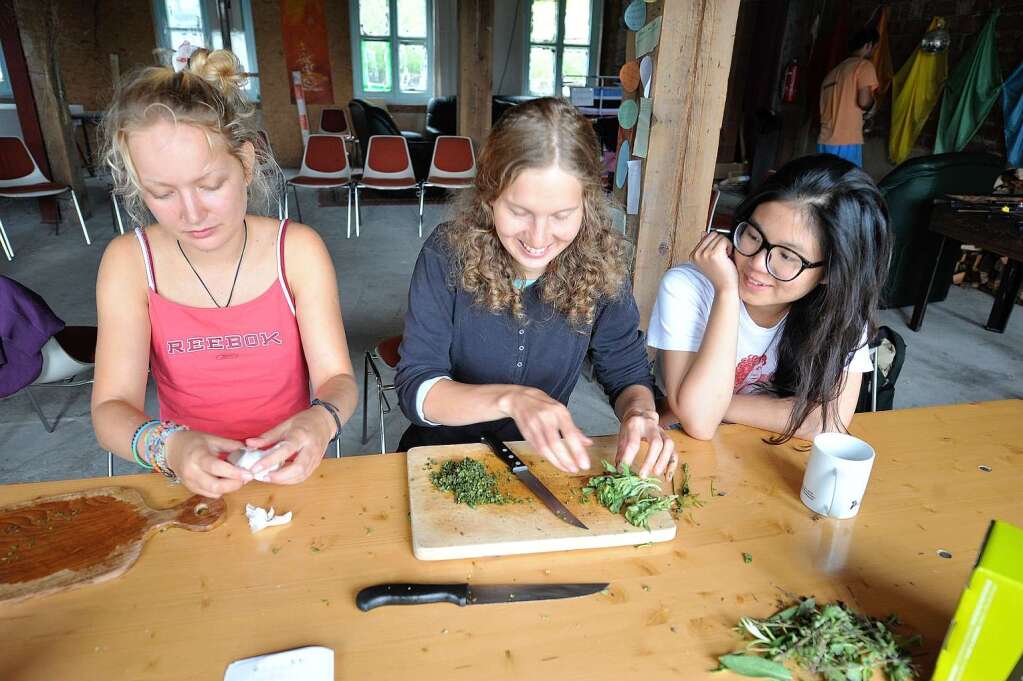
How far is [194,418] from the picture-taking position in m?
1.71

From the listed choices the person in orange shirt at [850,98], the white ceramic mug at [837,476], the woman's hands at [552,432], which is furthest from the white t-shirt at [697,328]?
the person in orange shirt at [850,98]

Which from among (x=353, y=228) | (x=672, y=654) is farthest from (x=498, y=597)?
(x=353, y=228)

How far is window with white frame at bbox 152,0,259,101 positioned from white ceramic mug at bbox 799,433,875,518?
11550 mm

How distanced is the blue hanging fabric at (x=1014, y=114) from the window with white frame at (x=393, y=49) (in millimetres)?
9099

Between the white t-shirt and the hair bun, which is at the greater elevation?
the hair bun

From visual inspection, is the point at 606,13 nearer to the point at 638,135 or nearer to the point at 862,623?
the point at 638,135

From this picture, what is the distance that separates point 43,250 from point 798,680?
726 cm

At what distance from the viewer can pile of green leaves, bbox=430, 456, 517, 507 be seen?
46.6 inches

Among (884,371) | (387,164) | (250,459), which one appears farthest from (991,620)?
(387,164)

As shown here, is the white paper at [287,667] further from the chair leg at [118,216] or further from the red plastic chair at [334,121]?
the red plastic chair at [334,121]

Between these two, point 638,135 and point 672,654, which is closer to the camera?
point 672,654

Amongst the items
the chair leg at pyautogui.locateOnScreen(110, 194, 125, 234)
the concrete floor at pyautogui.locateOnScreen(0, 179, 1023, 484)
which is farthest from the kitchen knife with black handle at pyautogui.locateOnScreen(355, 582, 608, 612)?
the chair leg at pyautogui.locateOnScreen(110, 194, 125, 234)

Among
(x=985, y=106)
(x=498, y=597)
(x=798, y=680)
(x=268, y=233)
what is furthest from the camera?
(x=985, y=106)

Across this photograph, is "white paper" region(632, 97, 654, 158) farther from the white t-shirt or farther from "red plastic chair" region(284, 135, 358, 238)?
"red plastic chair" region(284, 135, 358, 238)
